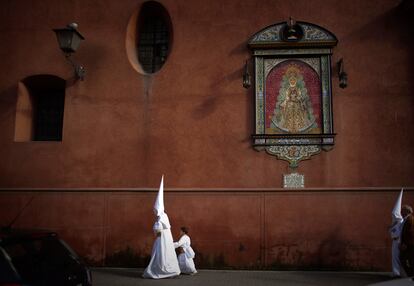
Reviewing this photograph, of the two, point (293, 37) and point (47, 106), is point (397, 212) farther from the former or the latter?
point (47, 106)

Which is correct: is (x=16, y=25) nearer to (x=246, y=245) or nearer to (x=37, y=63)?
(x=37, y=63)

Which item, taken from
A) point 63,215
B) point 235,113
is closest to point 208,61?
point 235,113

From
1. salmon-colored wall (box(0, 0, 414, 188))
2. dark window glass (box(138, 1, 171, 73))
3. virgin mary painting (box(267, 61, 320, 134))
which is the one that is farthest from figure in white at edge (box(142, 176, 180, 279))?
dark window glass (box(138, 1, 171, 73))

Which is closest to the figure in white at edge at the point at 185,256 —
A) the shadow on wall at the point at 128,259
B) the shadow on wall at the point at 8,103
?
the shadow on wall at the point at 128,259

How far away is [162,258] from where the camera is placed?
962 centimetres

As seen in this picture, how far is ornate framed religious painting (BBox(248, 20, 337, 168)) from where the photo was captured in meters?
10.9

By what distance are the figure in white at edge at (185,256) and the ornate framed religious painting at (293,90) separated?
2754 mm

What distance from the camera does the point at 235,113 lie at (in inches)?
440

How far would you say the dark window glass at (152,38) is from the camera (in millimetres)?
12156

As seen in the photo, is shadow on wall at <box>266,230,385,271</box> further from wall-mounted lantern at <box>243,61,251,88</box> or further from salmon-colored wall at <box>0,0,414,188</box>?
wall-mounted lantern at <box>243,61,251,88</box>

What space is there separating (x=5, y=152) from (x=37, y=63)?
2.46 metres

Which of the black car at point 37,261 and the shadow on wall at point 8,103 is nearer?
the black car at point 37,261

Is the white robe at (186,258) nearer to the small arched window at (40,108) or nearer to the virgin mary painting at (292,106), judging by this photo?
the virgin mary painting at (292,106)

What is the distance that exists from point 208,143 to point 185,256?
109 inches
